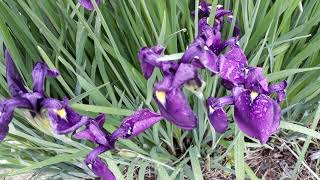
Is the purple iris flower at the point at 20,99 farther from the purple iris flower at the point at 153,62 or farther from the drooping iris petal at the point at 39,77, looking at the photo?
the purple iris flower at the point at 153,62

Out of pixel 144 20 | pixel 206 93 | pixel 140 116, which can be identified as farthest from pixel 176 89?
pixel 144 20

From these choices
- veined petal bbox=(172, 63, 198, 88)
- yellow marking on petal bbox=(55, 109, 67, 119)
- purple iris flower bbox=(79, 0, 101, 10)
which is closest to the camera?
A: veined petal bbox=(172, 63, 198, 88)

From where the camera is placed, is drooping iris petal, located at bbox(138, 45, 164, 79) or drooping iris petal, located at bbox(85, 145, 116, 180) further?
drooping iris petal, located at bbox(85, 145, 116, 180)

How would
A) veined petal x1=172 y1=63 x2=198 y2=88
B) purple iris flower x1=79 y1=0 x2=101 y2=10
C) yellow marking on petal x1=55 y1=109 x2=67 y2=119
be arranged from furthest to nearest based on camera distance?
1. purple iris flower x1=79 y1=0 x2=101 y2=10
2. yellow marking on petal x1=55 y1=109 x2=67 y2=119
3. veined petal x1=172 y1=63 x2=198 y2=88

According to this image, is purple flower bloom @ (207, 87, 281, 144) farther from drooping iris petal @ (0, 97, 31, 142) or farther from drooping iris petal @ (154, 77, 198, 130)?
drooping iris petal @ (0, 97, 31, 142)

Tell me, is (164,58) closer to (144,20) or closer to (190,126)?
(190,126)

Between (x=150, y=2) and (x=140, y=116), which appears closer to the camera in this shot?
(x=140, y=116)

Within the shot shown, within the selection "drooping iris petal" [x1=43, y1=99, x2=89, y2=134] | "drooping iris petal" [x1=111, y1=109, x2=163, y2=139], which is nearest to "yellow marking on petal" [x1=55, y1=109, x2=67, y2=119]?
"drooping iris petal" [x1=43, y1=99, x2=89, y2=134]
